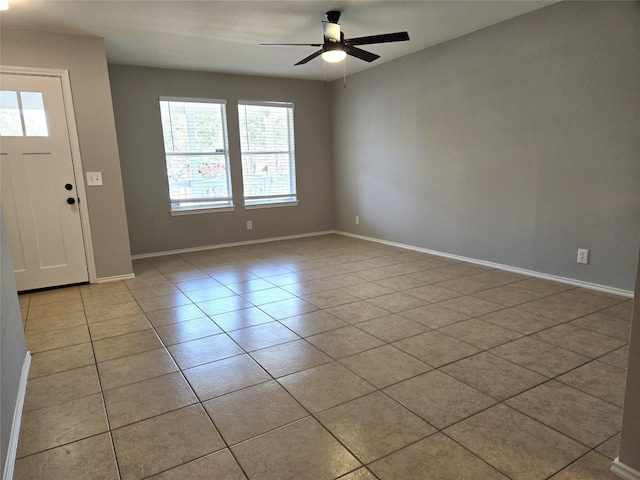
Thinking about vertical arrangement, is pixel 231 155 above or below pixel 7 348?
above

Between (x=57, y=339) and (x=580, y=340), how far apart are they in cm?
354

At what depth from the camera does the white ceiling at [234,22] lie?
10.5 feet

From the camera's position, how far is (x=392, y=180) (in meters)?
5.46

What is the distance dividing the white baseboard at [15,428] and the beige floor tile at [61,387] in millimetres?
41

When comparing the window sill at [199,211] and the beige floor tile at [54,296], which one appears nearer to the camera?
the beige floor tile at [54,296]

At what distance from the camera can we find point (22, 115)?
12.0 feet

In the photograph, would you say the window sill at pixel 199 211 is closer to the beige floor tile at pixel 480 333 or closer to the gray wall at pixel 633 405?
the beige floor tile at pixel 480 333

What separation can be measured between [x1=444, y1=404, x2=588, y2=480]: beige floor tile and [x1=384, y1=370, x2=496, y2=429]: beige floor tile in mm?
57

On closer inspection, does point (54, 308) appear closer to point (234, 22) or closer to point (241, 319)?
point (241, 319)

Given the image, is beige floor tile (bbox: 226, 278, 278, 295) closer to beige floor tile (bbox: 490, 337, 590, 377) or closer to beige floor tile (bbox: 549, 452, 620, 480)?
beige floor tile (bbox: 490, 337, 590, 377)

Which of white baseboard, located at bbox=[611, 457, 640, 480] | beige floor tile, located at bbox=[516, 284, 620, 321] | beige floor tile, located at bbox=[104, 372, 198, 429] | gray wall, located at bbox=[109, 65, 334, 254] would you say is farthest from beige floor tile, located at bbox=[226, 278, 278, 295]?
white baseboard, located at bbox=[611, 457, 640, 480]

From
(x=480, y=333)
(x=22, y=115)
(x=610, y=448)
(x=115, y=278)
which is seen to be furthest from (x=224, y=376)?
(x=22, y=115)

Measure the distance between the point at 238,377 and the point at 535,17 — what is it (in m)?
3.93

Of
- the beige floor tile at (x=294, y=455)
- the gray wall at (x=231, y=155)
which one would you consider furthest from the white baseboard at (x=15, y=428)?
the gray wall at (x=231, y=155)
